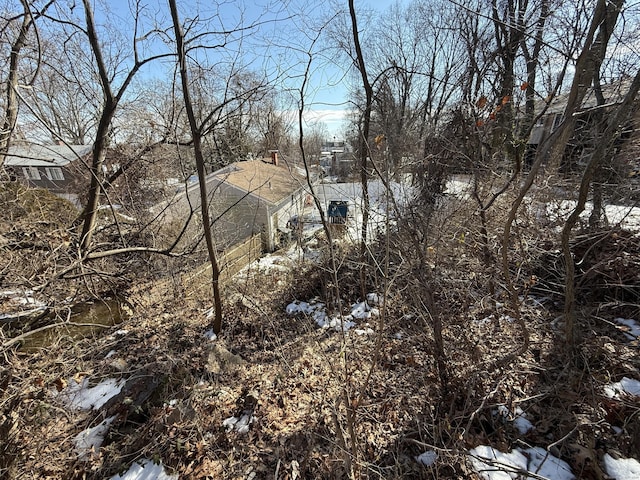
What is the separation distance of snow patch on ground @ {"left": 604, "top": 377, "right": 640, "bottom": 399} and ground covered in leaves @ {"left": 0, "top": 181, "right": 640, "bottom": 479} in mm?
57

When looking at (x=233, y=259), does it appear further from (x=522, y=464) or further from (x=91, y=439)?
(x=522, y=464)

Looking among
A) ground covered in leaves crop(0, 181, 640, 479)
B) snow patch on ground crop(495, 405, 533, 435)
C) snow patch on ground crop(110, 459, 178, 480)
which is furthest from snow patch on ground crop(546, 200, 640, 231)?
snow patch on ground crop(110, 459, 178, 480)

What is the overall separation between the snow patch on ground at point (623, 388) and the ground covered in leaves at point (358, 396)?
57mm

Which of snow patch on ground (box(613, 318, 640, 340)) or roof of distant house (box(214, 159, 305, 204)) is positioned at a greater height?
roof of distant house (box(214, 159, 305, 204))

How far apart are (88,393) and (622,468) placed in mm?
5766

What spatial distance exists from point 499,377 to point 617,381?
116cm

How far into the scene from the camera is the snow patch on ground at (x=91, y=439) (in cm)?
273

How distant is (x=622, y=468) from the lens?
2086 mm

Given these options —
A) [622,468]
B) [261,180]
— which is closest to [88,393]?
[622,468]

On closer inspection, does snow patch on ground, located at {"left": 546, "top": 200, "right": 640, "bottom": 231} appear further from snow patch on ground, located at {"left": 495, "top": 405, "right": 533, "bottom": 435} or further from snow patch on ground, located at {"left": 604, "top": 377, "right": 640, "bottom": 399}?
snow patch on ground, located at {"left": 495, "top": 405, "right": 533, "bottom": 435}

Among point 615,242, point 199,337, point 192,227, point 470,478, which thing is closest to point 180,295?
point 199,337

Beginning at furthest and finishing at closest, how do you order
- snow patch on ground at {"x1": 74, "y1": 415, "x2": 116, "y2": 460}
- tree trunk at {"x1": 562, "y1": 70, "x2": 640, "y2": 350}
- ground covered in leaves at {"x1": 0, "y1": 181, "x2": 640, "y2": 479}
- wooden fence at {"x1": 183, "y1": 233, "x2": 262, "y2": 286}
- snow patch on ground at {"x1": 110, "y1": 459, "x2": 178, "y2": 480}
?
wooden fence at {"x1": 183, "y1": 233, "x2": 262, "y2": 286} < snow patch on ground at {"x1": 74, "y1": 415, "x2": 116, "y2": 460} < snow patch on ground at {"x1": 110, "y1": 459, "x2": 178, "y2": 480} < ground covered in leaves at {"x1": 0, "y1": 181, "x2": 640, "y2": 479} < tree trunk at {"x1": 562, "y1": 70, "x2": 640, "y2": 350}

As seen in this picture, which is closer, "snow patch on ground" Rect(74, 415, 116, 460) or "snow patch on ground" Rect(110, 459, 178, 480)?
"snow patch on ground" Rect(110, 459, 178, 480)

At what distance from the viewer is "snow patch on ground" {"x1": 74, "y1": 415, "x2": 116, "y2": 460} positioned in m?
2.73
